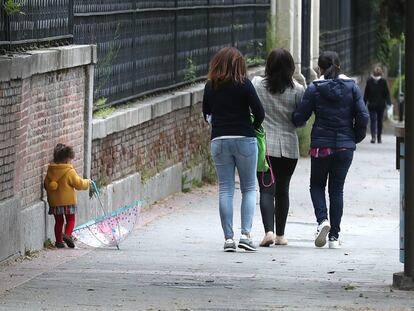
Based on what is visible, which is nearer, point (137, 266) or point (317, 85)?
point (137, 266)

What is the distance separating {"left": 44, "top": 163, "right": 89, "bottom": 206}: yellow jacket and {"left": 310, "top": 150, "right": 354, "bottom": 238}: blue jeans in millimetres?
2059

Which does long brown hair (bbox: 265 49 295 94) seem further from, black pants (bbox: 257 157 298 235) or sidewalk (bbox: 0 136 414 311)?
sidewalk (bbox: 0 136 414 311)

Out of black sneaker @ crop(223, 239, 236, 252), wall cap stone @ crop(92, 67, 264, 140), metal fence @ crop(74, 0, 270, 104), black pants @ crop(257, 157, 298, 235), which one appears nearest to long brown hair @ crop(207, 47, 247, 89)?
black pants @ crop(257, 157, 298, 235)

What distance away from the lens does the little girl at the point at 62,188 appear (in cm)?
1158

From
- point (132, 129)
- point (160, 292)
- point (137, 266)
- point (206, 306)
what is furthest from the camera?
point (132, 129)

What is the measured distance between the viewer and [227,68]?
1145cm

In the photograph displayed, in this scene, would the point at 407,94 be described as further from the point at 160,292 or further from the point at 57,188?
the point at 57,188

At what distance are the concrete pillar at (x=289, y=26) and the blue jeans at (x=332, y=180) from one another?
38.5 feet

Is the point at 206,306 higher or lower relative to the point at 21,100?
lower

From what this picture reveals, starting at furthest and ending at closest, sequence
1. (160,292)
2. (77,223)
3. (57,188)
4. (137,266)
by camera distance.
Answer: (77,223) → (57,188) → (137,266) → (160,292)

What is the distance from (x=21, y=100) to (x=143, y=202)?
4.72 metres

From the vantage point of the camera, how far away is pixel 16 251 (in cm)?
1054

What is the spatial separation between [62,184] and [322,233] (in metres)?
2.37

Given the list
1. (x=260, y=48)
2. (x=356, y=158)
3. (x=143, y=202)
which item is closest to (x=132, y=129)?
(x=143, y=202)
